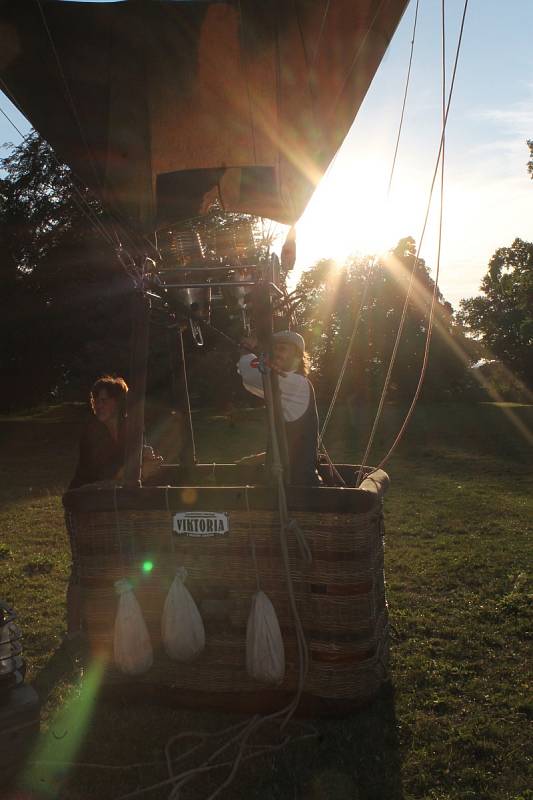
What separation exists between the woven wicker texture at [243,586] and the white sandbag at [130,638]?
13 cm

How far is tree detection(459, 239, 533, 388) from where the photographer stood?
32875 mm

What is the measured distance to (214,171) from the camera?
486cm

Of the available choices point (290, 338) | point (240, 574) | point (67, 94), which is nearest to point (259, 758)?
point (240, 574)

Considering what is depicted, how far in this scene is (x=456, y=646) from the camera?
195 inches

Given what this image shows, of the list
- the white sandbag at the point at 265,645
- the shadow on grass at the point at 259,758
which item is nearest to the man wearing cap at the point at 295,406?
the white sandbag at the point at 265,645

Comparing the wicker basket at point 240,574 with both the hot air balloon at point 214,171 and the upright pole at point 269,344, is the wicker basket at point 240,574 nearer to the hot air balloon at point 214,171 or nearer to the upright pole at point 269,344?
the hot air balloon at point 214,171

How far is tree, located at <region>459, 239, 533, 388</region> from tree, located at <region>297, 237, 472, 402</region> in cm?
389

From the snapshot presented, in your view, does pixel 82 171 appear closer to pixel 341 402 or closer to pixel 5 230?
pixel 5 230

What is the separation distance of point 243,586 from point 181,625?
376 millimetres

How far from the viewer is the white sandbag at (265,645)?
383 cm

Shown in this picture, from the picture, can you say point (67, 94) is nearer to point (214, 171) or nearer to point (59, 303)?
point (214, 171)

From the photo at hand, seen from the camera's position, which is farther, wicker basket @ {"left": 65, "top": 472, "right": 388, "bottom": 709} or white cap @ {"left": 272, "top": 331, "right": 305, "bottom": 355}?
white cap @ {"left": 272, "top": 331, "right": 305, "bottom": 355}

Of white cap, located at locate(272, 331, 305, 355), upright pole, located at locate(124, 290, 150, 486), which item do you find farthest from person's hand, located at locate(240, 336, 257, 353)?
upright pole, located at locate(124, 290, 150, 486)

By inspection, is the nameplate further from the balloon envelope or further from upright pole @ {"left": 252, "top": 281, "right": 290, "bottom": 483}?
the balloon envelope
